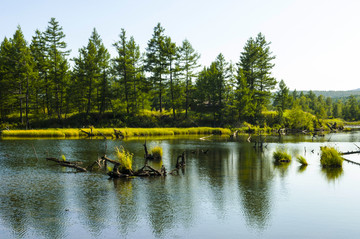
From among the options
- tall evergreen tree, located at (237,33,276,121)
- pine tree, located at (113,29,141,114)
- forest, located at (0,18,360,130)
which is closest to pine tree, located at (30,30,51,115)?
forest, located at (0,18,360,130)

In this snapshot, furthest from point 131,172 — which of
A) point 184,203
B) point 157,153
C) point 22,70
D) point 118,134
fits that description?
point 22,70

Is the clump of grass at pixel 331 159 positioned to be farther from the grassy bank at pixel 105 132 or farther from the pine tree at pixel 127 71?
the pine tree at pixel 127 71

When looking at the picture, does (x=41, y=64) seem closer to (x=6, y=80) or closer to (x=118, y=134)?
(x=6, y=80)

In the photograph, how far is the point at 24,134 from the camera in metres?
55.6

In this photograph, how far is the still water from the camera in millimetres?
13161

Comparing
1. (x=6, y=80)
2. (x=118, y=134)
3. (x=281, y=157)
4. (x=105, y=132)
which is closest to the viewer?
(x=281, y=157)

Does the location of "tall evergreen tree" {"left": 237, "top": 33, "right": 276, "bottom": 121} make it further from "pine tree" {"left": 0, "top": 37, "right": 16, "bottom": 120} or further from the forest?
"pine tree" {"left": 0, "top": 37, "right": 16, "bottom": 120}

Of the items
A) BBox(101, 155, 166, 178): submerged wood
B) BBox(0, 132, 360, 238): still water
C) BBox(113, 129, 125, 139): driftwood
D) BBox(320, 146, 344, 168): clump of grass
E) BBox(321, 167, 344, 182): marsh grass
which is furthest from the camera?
BBox(113, 129, 125, 139): driftwood

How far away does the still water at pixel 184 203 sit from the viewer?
1316 centimetres

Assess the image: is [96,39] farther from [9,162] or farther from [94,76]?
[9,162]

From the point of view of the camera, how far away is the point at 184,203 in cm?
1680

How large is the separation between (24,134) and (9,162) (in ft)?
96.9

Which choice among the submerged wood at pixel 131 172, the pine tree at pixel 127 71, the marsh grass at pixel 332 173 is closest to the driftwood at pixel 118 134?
the pine tree at pixel 127 71

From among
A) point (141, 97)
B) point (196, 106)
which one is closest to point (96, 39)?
point (141, 97)
